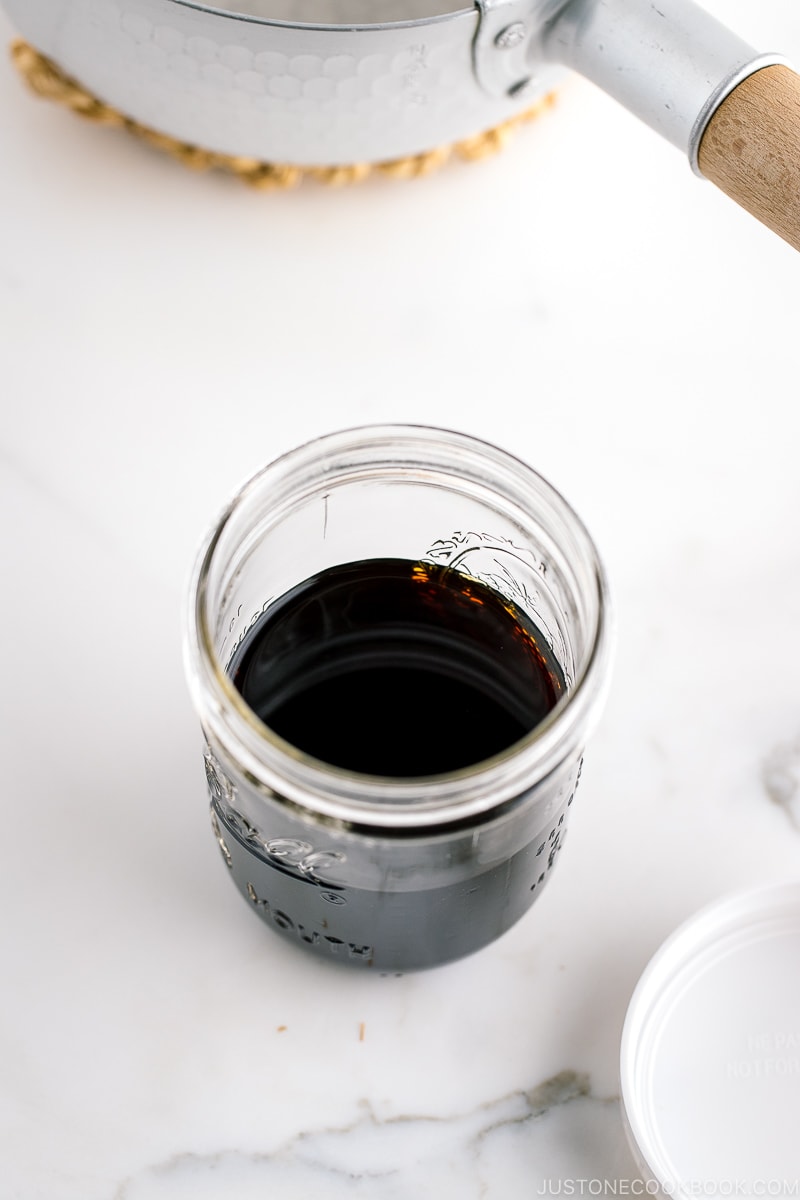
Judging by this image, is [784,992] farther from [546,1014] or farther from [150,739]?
[150,739]

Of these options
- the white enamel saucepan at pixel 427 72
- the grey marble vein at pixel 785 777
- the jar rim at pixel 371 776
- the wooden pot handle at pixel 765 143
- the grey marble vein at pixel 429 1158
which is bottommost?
the grey marble vein at pixel 429 1158

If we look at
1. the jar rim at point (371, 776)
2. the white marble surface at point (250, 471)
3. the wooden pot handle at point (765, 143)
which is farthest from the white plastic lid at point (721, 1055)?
the wooden pot handle at point (765, 143)

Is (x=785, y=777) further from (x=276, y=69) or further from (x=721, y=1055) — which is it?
(x=276, y=69)

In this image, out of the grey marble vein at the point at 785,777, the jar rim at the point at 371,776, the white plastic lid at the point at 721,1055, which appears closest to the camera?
the jar rim at the point at 371,776

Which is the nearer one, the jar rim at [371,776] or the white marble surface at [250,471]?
the jar rim at [371,776]

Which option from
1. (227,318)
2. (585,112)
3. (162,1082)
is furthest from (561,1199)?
(585,112)

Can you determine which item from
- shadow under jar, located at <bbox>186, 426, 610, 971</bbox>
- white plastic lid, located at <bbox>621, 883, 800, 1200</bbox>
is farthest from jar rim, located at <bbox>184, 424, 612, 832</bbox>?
white plastic lid, located at <bbox>621, 883, 800, 1200</bbox>

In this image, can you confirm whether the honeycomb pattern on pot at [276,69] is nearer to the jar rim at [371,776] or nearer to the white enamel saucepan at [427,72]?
the white enamel saucepan at [427,72]
